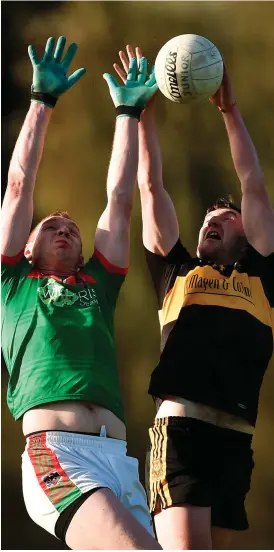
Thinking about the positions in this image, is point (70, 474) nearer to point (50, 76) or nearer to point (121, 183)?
point (121, 183)

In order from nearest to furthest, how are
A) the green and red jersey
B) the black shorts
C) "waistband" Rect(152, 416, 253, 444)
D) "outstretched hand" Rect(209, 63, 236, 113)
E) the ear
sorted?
1. the green and red jersey
2. the black shorts
3. "waistband" Rect(152, 416, 253, 444)
4. the ear
5. "outstretched hand" Rect(209, 63, 236, 113)

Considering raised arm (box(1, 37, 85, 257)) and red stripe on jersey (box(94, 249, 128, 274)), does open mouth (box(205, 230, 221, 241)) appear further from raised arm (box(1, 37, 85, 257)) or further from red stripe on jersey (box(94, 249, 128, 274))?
raised arm (box(1, 37, 85, 257))

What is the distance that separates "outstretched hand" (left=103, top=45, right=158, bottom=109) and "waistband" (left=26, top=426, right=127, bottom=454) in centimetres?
206

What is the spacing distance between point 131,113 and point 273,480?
4.12m

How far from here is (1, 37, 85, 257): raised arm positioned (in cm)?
632

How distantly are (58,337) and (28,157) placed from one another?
109 cm

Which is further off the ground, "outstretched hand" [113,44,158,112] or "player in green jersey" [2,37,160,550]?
"outstretched hand" [113,44,158,112]

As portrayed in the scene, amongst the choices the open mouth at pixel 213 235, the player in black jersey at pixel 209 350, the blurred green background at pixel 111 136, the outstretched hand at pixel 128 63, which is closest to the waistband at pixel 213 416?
the player in black jersey at pixel 209 350

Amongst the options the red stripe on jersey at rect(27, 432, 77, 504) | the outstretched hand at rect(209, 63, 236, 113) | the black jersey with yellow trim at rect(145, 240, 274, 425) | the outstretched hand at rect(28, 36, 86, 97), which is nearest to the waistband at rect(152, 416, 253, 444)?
the black jersey with yellow trim at rect(145, 240, 274, 425)

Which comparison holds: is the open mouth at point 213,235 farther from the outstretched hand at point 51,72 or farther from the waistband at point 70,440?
the waistband at point 70,440

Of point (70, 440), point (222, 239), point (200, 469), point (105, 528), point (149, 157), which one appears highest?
point (149, 157)

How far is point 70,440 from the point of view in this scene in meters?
5.85

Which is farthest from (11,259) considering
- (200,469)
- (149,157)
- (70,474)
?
(200,469)

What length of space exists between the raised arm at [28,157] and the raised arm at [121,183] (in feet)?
1.37
